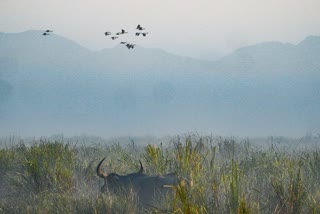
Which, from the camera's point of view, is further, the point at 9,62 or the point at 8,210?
the point at 9,62

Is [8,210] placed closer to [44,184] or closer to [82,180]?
[44,184]

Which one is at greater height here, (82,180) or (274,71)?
(274,71)

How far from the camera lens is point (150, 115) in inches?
5000

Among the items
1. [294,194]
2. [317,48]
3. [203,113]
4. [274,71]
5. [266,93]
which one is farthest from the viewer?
[317,48]

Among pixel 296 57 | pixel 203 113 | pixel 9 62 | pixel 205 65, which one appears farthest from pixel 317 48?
pixel 9 62

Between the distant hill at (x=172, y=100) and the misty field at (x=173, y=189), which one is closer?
the misty field at (x=173, y=189)

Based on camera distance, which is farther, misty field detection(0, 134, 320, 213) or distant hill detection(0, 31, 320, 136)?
distant hill detection(0, 31, 320, 136)

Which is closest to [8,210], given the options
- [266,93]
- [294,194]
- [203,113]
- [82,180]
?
[82,180]

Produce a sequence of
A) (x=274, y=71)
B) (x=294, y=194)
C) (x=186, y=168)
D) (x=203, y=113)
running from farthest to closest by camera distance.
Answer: (x=274, y=71)
(x=203, y=113)
(x=186, y=168)
(x=294, y=194)

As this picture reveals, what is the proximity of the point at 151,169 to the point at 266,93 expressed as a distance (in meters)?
133

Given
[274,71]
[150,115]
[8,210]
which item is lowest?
[8,210]

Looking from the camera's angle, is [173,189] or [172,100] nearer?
[173,189]

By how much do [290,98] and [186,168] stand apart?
123m

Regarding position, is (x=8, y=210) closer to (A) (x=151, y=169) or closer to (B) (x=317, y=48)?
(A) (x=151, y=169)
